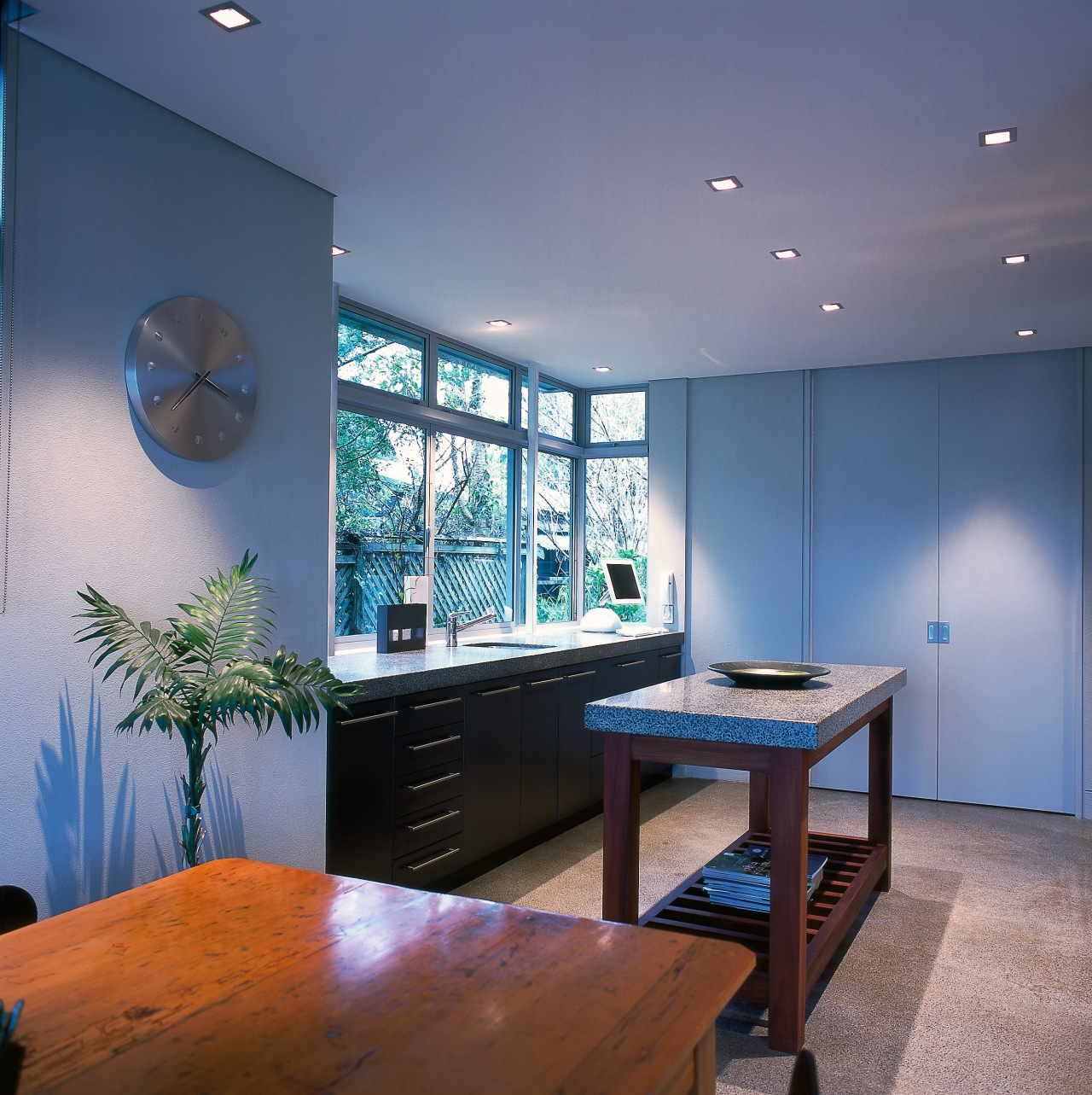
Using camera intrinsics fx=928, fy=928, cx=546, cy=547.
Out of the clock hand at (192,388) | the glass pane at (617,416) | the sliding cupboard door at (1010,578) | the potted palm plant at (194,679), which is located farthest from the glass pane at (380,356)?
the sliding cupboard door at (1010,578)

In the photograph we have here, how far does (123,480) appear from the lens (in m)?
2.39

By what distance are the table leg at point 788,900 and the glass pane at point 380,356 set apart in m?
2.78

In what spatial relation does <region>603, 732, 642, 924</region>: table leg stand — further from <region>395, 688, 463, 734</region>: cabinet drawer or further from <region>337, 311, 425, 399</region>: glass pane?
<region>337, 311, 425, 399</region>: glass pane

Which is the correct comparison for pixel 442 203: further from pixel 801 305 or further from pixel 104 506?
pixel 801 305

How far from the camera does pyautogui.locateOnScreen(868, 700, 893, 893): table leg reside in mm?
3830

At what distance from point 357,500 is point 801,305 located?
2299 mm

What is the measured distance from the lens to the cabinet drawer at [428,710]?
3.37m

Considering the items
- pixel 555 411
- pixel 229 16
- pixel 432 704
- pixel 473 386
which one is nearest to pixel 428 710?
pixel 432 704

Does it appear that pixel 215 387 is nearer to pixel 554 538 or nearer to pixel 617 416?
→ pixel 554 538

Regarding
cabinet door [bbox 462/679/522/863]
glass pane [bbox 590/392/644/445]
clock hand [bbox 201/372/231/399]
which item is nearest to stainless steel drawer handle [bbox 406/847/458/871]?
cabinet door [bbox 462/679/522/863]

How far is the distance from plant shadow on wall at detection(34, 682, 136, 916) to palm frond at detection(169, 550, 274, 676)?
297 millimetres

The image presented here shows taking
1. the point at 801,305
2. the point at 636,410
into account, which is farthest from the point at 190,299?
the point at 636,410

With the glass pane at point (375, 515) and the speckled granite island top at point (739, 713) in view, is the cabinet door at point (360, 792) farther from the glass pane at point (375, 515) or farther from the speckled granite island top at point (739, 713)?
the glass pane at point (375, 515)

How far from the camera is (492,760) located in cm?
393
